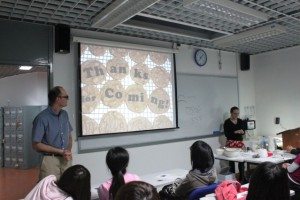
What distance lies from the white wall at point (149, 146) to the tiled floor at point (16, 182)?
1503 millimetres

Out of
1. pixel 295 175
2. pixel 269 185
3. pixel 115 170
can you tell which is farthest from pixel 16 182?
pixel 269 185

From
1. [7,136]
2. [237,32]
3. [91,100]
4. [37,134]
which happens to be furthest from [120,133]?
[7,136]

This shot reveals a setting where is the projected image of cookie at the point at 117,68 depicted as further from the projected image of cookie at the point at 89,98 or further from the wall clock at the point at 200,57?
the wall clock at the point at 200,57

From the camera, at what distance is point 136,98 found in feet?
14.5

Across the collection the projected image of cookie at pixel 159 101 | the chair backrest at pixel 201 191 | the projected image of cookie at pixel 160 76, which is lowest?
the chair backrest at pixel 201 191

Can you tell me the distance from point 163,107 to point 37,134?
232cm

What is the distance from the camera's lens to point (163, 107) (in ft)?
15.6

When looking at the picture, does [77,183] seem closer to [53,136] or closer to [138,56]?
[53,136]

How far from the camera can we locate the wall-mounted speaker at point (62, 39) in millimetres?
3740

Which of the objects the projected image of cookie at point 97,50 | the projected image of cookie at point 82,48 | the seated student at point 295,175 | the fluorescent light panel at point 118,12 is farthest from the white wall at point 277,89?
the projected image of cookie at point 82,48

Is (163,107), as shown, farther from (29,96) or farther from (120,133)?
(29,96)

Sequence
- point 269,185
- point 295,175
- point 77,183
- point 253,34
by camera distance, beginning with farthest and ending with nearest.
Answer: point 253,34 < point 295,175 < point 77,183 < point 269,185

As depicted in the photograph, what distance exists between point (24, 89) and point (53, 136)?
20.9ft

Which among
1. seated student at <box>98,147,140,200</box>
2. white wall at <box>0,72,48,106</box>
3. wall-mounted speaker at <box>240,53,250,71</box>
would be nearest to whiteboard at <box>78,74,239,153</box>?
wall-mounted speaker at <box>240,53,250,71</box>
